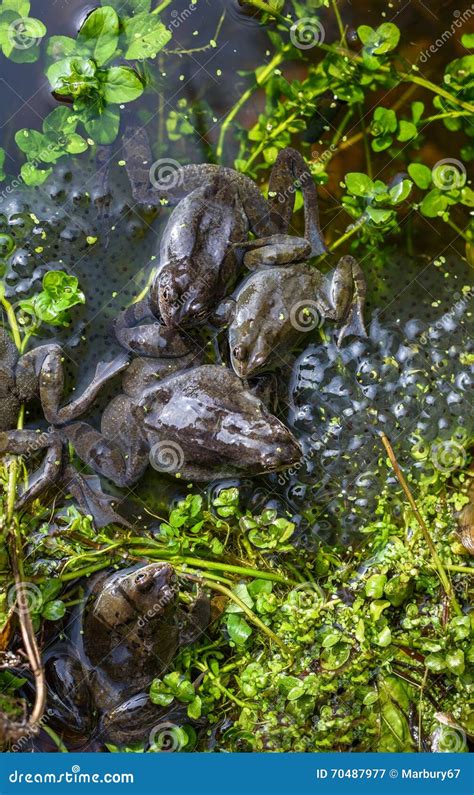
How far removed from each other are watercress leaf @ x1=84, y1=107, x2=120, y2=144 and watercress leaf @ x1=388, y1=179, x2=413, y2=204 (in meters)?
1.31

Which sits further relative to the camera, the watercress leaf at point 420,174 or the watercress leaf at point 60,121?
the watercress leaf at point 420,174

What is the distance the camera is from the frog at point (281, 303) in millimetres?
3258

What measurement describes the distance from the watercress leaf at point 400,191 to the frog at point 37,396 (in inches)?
56.8

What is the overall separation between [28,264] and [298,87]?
1.52m

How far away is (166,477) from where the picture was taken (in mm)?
3445

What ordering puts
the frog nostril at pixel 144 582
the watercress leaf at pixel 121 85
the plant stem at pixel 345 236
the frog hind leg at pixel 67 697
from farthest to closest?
the plant stem at pixel 345 236 → the watercress leaf at pixel 121 85 → the frog hind leg at pixel 67 697 → the frog nostril at pixel 144 582

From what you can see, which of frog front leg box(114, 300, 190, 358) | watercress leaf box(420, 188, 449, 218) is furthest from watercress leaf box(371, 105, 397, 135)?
frog front leg box(114, 300, 190, 358)

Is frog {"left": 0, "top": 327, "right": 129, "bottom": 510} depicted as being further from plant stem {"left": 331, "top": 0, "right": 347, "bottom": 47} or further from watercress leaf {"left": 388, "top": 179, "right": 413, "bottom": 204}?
plant stem {"left": 331, "top": 0, "right": 347, "bottom": 47}

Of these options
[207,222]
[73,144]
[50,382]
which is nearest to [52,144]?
[73,144]

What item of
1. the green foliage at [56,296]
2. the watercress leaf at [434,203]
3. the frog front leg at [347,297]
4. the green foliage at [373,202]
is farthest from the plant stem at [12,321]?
the watercress leaf at [434,203]

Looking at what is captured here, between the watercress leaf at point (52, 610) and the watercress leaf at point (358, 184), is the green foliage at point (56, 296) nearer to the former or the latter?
the watercress leaf at point (52, 610)

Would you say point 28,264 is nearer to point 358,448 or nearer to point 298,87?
point 298,87

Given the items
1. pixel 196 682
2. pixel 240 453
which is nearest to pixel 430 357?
pixel 240 453

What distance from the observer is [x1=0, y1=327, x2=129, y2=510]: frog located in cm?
332
